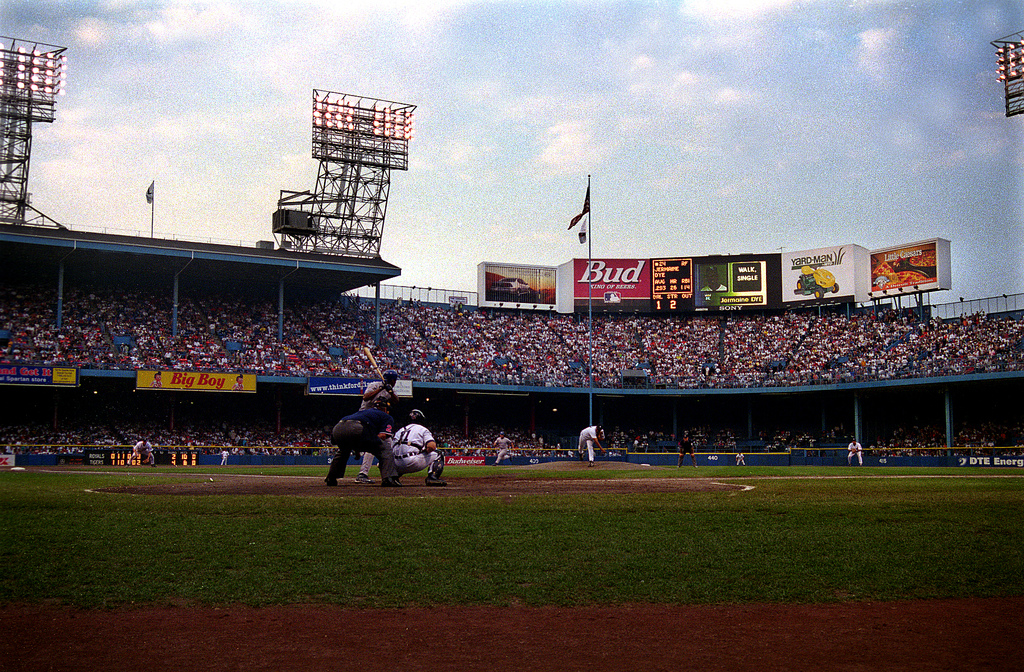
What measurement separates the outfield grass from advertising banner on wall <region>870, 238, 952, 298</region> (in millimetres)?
54745

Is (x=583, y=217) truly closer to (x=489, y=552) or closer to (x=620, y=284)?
(x=620, y=284)

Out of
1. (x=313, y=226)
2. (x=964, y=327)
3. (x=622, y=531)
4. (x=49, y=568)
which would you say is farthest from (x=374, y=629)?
(x=964, y=327)

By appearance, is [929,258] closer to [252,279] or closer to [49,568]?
[252,279]

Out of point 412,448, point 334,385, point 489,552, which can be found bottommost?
point 489,552

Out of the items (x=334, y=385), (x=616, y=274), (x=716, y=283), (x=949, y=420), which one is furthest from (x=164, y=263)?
(x=949, y=420)

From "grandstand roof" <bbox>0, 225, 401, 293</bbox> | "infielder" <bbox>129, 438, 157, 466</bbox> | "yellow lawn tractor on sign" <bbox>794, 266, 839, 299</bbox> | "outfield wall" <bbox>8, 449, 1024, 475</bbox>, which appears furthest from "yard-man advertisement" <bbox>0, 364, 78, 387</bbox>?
"yellow lawn tractor on sign" <bbox>794, 266, 839, 299</bbox>

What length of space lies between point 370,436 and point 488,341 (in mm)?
50750

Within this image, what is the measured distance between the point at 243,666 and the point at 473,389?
53.1 meters

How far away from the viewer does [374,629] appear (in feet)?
23.6

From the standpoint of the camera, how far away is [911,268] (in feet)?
211

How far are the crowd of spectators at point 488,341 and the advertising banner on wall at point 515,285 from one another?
114 cm

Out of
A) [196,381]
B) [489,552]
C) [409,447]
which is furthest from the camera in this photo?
[196,381]

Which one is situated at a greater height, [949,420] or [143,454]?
[949,420]

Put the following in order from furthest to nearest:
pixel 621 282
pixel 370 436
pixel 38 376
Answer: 1. pixel 621 282
2. pixel 38 376
3. pixel 370 436
